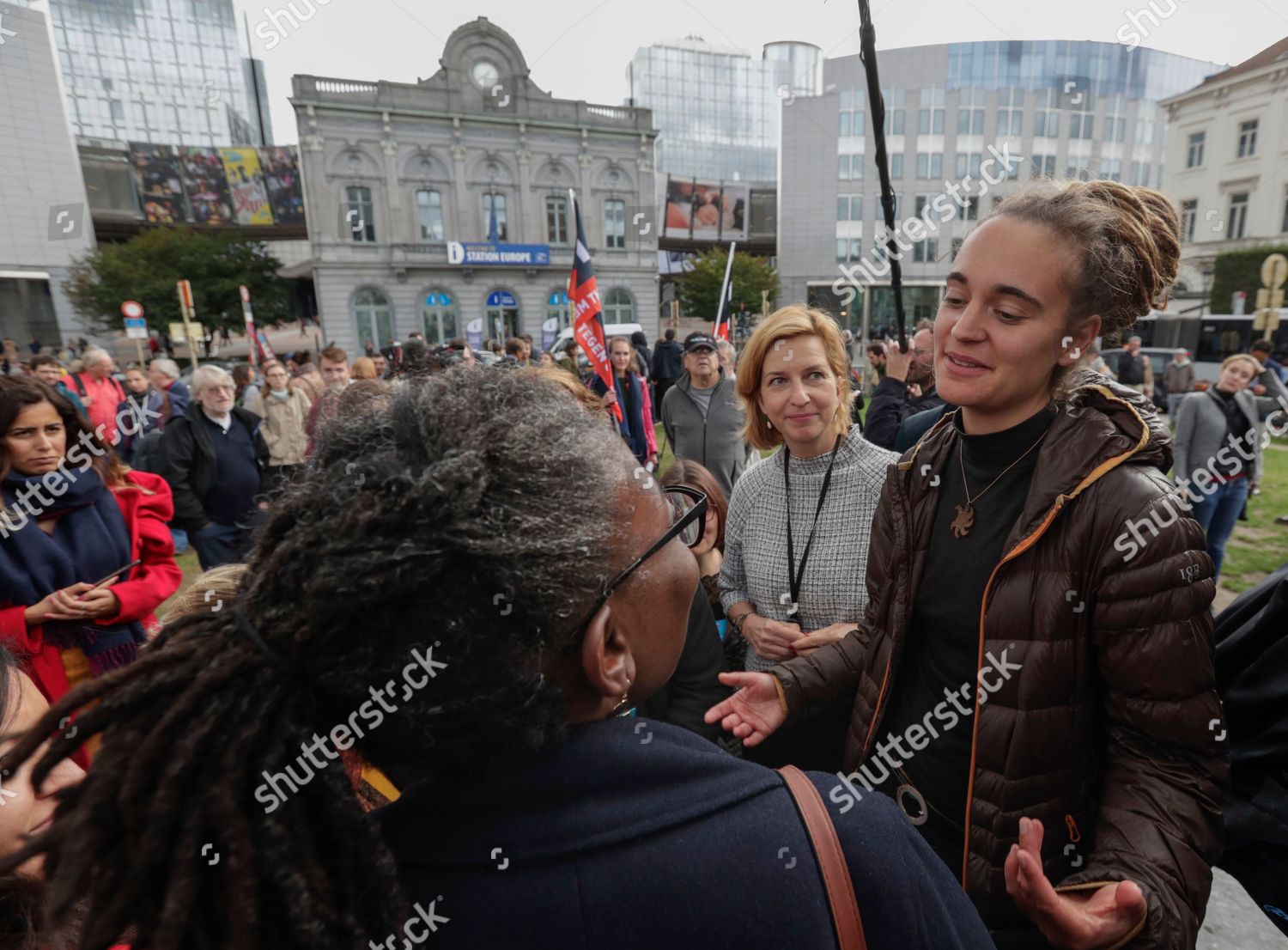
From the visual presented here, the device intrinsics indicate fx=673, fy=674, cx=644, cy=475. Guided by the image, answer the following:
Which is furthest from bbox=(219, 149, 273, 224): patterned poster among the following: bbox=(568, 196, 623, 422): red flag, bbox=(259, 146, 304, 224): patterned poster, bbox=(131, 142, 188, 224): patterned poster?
bbox=(568, 196, 623, 422): red flag

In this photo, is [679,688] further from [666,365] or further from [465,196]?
[465,196]

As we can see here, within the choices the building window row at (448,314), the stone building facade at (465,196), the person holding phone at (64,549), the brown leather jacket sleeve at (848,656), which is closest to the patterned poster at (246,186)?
the stone building facade at (465,196)

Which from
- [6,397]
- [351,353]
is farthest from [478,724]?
[351,353]

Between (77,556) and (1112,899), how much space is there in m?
3.69

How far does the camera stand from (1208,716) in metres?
1.19

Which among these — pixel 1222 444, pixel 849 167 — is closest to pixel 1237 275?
pixel 849 167

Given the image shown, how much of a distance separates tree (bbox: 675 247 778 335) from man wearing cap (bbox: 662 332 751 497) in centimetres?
3253

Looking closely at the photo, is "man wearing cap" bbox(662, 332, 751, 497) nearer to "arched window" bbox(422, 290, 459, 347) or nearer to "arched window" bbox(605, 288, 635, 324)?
"arched window" bbox(422, 290, 459, 347)

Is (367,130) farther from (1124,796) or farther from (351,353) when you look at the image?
(1124,796)

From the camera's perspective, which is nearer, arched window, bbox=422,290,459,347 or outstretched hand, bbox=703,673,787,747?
outstretched hand, bbox=703,673,787,747

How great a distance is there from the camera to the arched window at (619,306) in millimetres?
35469

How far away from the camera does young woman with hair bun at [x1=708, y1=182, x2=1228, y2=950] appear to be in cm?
117

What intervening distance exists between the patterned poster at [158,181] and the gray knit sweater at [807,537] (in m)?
45.0

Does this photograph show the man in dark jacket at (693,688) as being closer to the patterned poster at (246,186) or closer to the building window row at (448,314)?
the building window row at (448,314)
